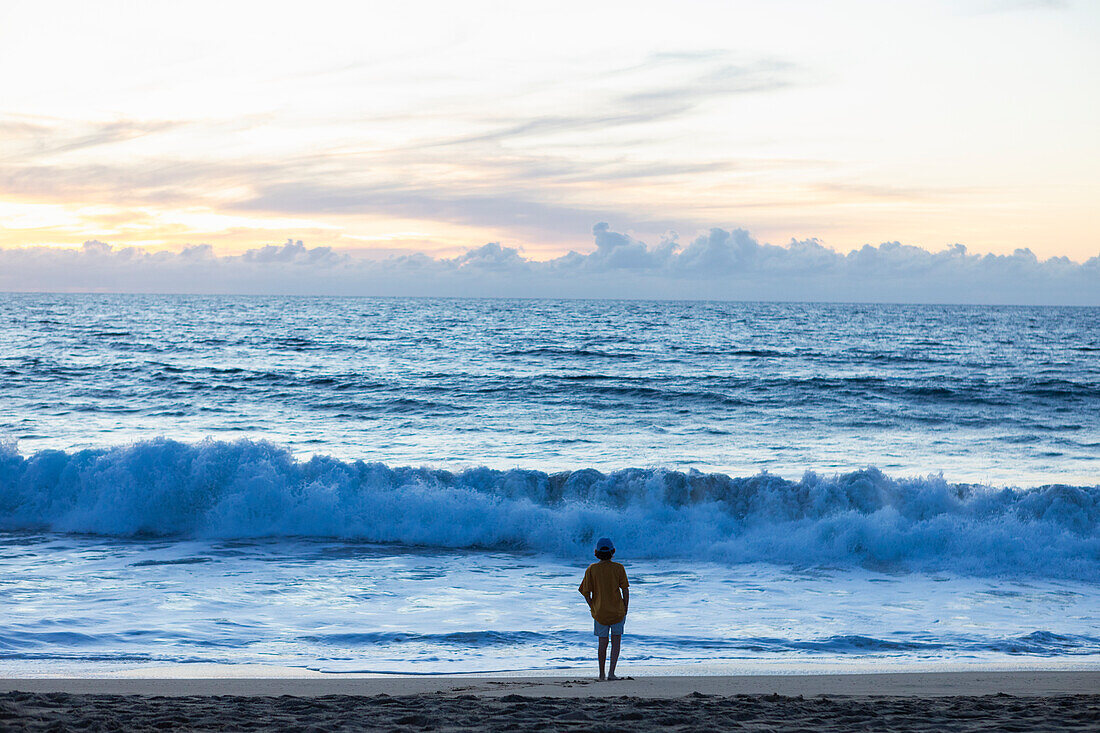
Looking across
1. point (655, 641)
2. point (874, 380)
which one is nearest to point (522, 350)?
point (874, 380)

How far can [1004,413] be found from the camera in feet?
82.6

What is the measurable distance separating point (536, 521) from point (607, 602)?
6.83 m

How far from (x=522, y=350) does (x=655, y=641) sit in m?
32.5

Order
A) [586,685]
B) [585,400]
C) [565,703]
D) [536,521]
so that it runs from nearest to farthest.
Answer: [565,703], [586,685], [536,521], [585,400]

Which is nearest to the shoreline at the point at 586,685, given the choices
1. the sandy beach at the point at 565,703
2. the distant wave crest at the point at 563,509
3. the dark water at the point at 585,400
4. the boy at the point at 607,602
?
the sandy beach at the point at 565,703

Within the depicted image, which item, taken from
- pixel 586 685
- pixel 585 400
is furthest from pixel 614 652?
pixel 585 400

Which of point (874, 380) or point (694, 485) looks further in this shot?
point (874, 380)

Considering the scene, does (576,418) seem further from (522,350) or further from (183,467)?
(522,350)

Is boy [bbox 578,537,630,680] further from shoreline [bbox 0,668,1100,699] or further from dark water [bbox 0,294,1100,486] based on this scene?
dark water [bbox 0,294,1100,486]

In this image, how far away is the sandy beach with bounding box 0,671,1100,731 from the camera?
17.5 ft

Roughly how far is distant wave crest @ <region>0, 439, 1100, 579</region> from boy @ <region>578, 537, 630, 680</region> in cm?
593

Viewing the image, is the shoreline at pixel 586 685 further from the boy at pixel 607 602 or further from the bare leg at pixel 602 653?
the boy at pixel 607 602

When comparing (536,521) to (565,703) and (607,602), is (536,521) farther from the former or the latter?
(565,703)

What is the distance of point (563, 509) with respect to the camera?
1458cm
